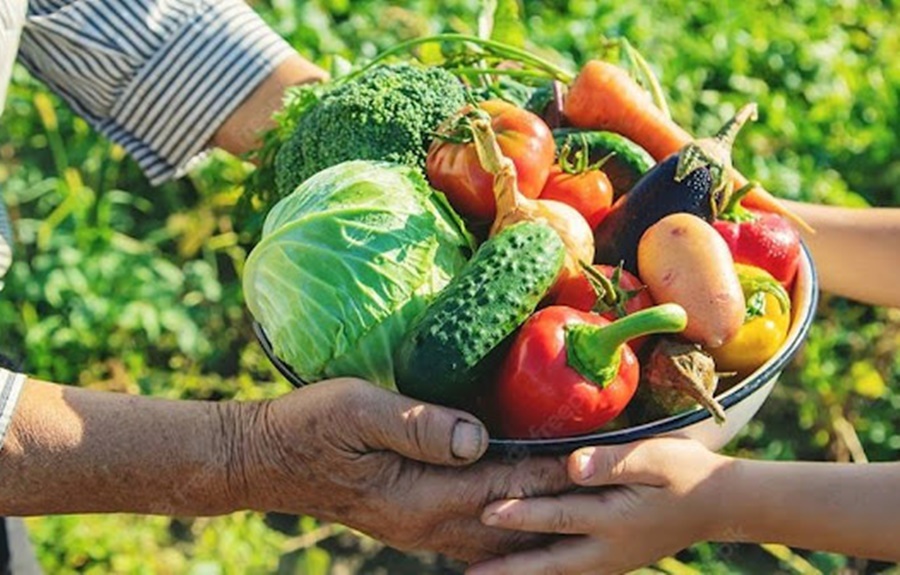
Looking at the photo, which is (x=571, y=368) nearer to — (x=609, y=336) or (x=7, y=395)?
(x=609, y=336)

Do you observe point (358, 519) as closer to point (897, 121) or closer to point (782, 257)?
point (782, 257)

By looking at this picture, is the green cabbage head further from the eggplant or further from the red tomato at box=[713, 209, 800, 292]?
the red tomato at box=[713, 209, 800, 292]

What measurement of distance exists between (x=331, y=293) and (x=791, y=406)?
2372 millimetres

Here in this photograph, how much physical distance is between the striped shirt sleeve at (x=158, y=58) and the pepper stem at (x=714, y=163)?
0.94 metres

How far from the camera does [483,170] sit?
192cm

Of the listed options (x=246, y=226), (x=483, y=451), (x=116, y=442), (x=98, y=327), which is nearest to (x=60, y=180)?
(x=98, y=327)

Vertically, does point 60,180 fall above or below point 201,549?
above

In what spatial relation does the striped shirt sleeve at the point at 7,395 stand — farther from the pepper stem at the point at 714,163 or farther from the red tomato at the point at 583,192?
the pepper stem at the point at 714,163

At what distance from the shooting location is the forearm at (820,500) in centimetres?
199

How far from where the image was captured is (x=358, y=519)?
2.05 meters

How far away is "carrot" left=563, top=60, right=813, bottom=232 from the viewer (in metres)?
2.13

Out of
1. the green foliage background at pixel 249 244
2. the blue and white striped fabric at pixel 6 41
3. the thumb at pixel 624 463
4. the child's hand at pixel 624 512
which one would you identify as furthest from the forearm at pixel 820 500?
the green foliage background at pixel 249 244

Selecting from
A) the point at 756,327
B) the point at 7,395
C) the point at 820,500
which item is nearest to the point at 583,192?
the point at 756,327

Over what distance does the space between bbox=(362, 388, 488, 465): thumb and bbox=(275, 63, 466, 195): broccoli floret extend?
401 millimetres
